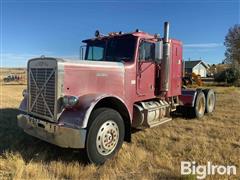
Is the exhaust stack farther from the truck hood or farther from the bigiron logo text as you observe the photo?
the bigiron logo text

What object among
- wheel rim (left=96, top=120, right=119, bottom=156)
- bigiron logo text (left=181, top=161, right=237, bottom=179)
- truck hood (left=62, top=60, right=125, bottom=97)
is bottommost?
bigiron logo text (left=181, top=161, right=237, bottom=179)

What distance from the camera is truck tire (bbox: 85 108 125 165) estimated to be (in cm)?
454

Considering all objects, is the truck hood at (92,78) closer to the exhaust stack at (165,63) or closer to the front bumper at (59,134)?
the front bumper at (59,134)

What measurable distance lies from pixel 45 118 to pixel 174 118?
5.31 m

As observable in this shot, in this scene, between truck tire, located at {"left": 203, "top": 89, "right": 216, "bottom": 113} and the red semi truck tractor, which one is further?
truck tire, located at {"left": 203, "top": 89, "right": 216, "bottom": 113}

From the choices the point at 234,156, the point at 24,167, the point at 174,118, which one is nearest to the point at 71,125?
the point at 24,167

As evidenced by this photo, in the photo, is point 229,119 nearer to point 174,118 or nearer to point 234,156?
point 174,118

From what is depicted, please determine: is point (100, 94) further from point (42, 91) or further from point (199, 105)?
point (199, 105)

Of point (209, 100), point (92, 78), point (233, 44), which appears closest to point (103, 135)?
point (92, 78)

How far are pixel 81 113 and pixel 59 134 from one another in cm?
51

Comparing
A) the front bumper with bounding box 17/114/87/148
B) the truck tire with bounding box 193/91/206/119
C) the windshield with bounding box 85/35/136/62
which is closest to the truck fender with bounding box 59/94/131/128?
the front bumper with bounding box 17/114/87/148

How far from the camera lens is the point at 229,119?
8.73m

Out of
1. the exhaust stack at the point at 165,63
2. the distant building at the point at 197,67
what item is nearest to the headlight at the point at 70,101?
the exhaust stack at the point at 165,63

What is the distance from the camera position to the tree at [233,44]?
141 feet
